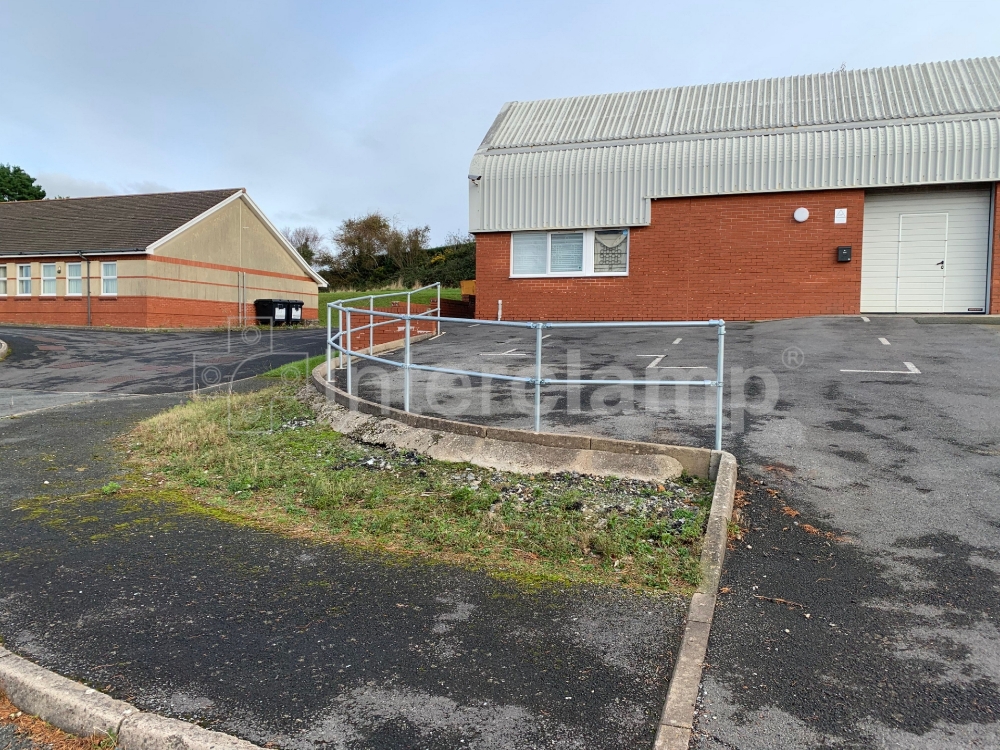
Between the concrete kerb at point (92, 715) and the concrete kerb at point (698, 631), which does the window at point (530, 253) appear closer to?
the concrete kerb at point (698, 631)

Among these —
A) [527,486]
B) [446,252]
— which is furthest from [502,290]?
[446,252]

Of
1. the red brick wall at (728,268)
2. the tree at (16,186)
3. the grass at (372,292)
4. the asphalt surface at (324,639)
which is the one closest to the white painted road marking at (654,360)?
the red brick wall at (728,268)

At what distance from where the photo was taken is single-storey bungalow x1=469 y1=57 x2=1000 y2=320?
16172mm

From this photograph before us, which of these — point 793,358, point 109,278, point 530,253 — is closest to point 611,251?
point 530,253

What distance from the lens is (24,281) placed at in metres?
30.3

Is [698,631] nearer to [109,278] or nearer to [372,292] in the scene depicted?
[109,278]

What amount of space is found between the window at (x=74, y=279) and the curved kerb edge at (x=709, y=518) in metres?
26.0

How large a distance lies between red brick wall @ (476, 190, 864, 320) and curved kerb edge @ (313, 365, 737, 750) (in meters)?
11.0

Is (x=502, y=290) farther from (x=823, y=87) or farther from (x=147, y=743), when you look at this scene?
(x=147, y=743)

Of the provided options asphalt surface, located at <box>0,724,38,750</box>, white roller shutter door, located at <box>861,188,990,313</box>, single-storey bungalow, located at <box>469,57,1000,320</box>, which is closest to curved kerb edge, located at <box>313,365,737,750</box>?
asphalt surface, located at <box>0,724,38,750</box>

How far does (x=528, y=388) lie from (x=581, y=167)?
35.6ft

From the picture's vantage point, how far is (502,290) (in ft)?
63.3

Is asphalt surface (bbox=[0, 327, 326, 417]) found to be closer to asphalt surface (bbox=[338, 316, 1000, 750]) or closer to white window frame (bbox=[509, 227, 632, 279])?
asphalt surface (bbox=[338, 316, 1000, 750])

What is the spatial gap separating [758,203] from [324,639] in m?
16.3
